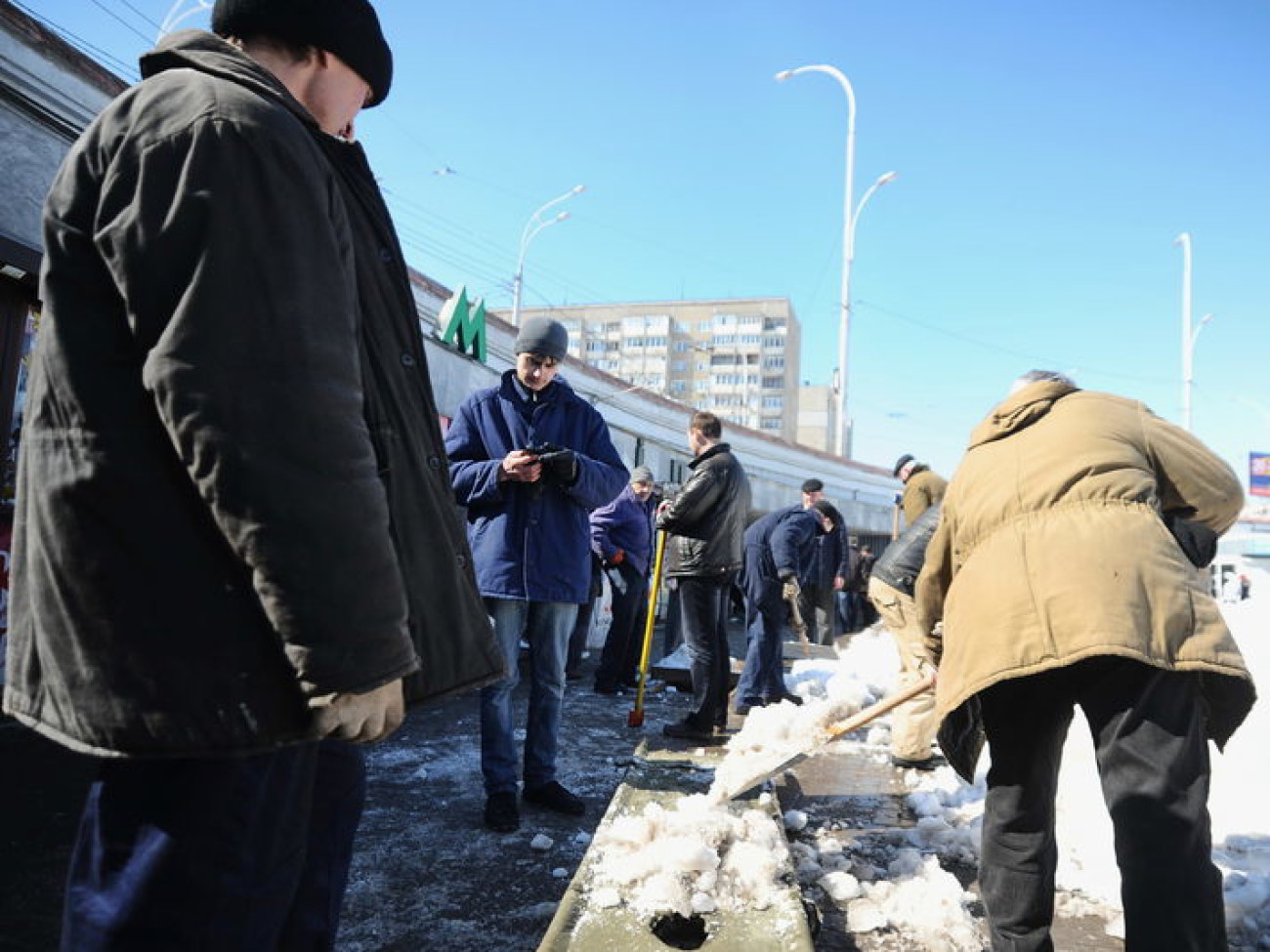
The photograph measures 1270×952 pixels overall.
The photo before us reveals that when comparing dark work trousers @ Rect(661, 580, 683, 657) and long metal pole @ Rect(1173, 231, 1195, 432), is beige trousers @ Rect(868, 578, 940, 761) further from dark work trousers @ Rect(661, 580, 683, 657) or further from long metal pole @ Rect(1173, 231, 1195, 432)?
long metal pole @ Rect(1173, 231, 1195, 432)

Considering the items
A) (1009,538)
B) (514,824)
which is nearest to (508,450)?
(514,824)

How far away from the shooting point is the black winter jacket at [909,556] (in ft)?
14.6

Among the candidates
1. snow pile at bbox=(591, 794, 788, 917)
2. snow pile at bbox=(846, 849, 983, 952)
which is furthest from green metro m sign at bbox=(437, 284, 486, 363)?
snow pile at bbox=(846, 849, 983, 952)

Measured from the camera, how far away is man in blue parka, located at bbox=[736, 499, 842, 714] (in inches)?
229

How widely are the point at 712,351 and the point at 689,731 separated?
86364 millimetres

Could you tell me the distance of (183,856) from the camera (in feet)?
3.51

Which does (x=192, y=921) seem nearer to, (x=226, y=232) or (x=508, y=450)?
(x=226, y=232)

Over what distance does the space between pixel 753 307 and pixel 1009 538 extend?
8873 centimetres

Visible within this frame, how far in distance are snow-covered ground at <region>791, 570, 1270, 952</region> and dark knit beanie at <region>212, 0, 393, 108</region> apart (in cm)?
279

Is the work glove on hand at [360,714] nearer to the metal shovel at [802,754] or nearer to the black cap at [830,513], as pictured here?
the metal shovel at [802,754]

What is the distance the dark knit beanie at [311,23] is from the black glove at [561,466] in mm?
2083

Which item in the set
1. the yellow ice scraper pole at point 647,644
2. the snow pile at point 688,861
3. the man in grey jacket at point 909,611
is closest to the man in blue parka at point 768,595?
the yellow ice scraper pole at point 647,644

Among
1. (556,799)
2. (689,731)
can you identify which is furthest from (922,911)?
(689,731)

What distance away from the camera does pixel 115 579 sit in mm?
1071
